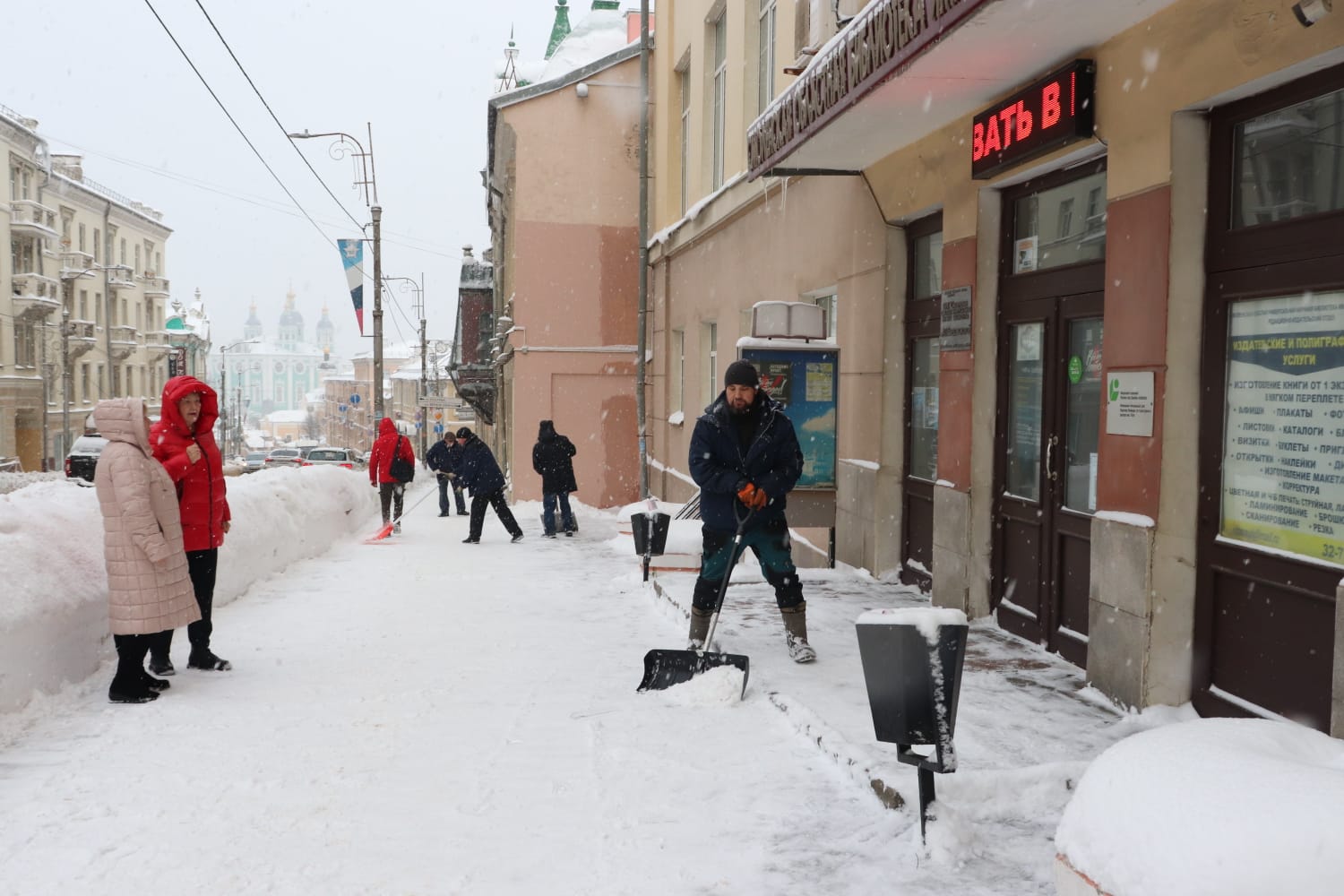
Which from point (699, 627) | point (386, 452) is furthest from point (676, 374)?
point (699, 627)

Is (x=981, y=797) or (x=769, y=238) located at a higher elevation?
(x=769, y=238)

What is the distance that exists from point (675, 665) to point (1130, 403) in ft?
9.14

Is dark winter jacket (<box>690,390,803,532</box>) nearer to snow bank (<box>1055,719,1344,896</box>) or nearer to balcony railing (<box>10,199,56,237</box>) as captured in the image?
snow bank (<box>1055,719,1344,896</box>)

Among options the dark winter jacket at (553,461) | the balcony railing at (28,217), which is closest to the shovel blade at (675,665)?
the dark winter jacket at (553,461)

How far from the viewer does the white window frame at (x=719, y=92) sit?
15633mm

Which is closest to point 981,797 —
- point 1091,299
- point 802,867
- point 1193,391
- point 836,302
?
point 802,867

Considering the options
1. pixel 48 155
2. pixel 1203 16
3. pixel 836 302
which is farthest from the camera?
pixel 48 155

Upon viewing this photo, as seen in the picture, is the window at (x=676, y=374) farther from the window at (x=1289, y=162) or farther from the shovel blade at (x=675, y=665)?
the window at (x=1289, y=162)

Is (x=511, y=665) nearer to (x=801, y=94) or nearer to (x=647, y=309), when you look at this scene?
(x=801, y=94)

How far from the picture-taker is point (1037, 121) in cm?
631

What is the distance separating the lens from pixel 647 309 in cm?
2128

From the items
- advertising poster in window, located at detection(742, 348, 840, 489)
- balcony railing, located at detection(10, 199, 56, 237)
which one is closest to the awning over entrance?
advertising poster in window, located at detection(742, 348, 840, 489)

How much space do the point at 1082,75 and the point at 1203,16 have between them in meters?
0.99

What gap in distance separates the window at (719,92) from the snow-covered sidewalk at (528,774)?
9.88 metres
